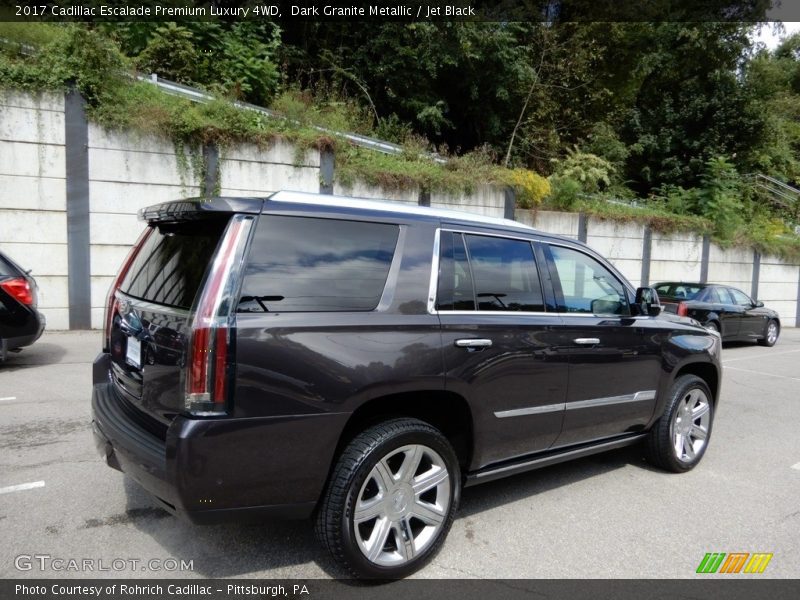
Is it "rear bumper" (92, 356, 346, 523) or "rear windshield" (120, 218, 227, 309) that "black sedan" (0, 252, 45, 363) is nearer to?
"rear windshield" (120, 218, 227, 309)

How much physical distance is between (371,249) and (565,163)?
1612cm

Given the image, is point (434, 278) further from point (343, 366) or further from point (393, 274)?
point (343, 366)

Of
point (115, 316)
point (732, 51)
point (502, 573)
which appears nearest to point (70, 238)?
point (115, 316)

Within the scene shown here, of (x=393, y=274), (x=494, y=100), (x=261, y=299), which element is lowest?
(x=261, y=299)

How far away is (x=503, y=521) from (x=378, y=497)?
1.17m

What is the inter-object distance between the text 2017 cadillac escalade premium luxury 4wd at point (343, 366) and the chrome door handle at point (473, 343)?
0.02 meters

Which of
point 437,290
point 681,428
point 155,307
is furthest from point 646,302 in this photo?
point 155,307

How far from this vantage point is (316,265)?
2.95 meters

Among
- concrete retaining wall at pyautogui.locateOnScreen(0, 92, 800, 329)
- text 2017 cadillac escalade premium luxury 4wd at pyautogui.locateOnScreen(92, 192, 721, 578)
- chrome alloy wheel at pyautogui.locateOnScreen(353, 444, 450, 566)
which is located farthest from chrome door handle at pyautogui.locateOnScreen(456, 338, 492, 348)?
concrete retaining wall at pyautogui.locateOnScreen(0, 92, 800, 329)

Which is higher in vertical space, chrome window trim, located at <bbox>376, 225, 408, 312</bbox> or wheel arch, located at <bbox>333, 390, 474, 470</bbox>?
chrome window trim, located at <bbox>376, 225, 408, 312</bbox>

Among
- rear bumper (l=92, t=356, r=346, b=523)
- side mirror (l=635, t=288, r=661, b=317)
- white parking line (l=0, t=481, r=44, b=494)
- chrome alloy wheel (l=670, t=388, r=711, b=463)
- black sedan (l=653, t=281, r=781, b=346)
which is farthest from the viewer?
black sedan (l=653, t=281, r=781, b=346)

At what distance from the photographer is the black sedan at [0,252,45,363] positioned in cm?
706

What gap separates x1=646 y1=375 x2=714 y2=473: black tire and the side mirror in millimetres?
682

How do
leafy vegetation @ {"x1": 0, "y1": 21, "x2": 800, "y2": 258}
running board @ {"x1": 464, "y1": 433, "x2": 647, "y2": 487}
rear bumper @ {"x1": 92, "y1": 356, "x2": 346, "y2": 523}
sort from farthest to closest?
leafy vegetation @ {"x1": 0, "y1": 21, "x2": 800, "y2": 258}, running board @ {"x1": 464, "y1": 433, "x2": 647, "y2": 487}, rear bumper @ {"x1": 92, "y1": 356, "x2": 346, "y2": 523}
